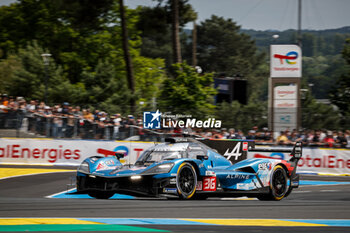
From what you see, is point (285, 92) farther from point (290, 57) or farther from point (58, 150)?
point (58, 150)

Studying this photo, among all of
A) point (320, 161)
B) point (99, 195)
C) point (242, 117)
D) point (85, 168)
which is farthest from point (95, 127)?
point (85, 168)

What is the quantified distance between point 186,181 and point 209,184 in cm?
54

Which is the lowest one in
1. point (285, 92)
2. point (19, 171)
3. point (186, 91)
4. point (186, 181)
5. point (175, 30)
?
point (19, 171)

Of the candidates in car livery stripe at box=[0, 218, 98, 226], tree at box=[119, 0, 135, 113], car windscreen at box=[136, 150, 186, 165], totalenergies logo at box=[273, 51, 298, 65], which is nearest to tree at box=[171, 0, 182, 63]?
tree at box=[119, 0, 135, 113]

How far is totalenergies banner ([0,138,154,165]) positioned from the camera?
68.4 feet

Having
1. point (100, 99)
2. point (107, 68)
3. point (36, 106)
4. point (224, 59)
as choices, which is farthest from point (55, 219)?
point (224, 59)

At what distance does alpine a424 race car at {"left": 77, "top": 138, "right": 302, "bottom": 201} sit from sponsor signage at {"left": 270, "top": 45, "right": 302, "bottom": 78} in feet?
58.8

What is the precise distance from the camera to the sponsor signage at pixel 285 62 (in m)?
29.6

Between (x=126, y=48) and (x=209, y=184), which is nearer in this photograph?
(x=209, y=184)

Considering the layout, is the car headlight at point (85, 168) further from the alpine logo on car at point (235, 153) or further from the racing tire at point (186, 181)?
the alpine logo on car at point (235, 153)

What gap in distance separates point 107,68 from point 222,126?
58.9 feet

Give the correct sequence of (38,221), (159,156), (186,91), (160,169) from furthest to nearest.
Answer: (186,91), (159,156), (160,169), (38,221)

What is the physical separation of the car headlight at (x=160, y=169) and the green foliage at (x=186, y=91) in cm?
1711

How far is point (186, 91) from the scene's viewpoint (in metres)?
28.0
